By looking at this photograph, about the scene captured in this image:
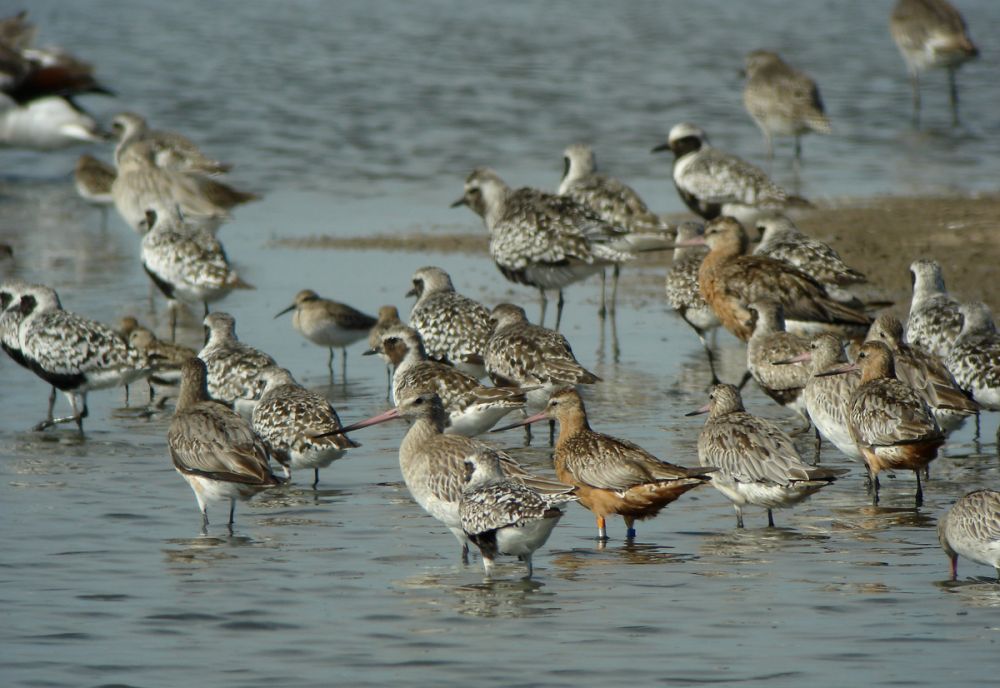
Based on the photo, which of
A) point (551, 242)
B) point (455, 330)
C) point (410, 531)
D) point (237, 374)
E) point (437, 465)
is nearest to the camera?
point (437, 465)

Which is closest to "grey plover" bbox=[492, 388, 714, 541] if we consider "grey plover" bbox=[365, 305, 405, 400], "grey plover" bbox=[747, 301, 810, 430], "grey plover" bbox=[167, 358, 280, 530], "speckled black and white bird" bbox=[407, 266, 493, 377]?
"grey plover" bbox=[167, 358, 280, 530]

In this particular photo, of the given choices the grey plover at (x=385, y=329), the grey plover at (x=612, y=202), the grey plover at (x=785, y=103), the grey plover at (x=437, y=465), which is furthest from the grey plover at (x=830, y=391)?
the grey plover at (x=785, y=103)

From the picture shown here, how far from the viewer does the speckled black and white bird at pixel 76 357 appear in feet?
38.9

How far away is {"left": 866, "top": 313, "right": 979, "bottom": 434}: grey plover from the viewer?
1016 cm

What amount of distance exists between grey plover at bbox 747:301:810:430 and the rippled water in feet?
1.64

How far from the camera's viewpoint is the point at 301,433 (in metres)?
9.94

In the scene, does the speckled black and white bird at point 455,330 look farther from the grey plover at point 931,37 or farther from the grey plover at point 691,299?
the grey plover at point 931,37

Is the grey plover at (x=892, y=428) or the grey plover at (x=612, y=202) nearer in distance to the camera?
the grey plover at (x=892, y=428)

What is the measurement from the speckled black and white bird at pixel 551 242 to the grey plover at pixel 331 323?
1763 millimetres

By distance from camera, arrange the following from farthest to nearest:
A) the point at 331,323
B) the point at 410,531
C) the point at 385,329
→ 1. the point at 331,323
2. the point at 385,329
3. the point at 410,531

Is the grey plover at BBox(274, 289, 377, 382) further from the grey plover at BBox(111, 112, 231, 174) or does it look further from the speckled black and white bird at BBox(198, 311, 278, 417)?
the grey plover at BBox(111, 112, 231, 174)

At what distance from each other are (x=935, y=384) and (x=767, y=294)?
2.74m

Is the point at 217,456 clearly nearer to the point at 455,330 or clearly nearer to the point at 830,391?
the point at 455,330

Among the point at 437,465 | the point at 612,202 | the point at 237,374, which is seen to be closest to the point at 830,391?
the point at 437,465
